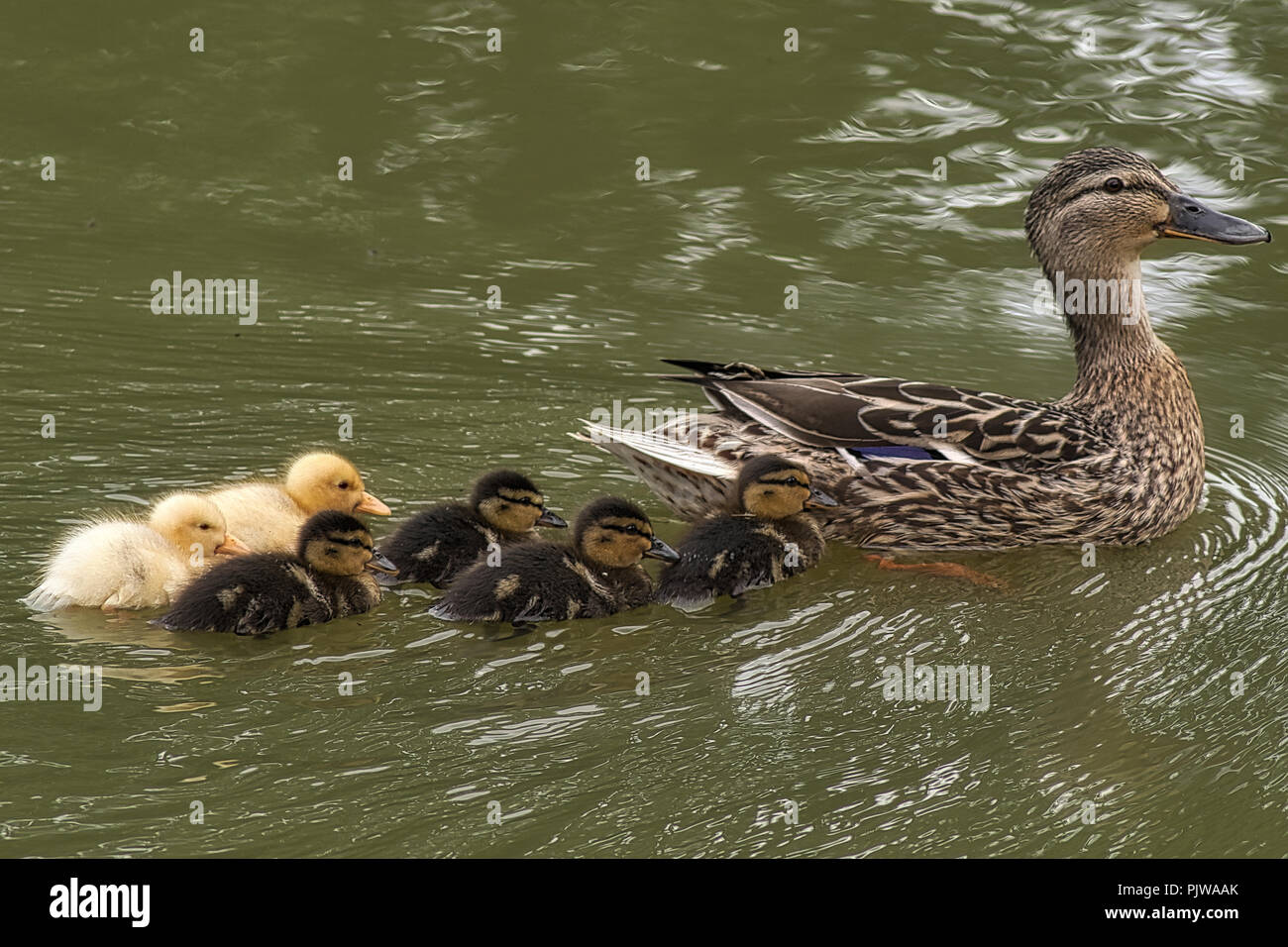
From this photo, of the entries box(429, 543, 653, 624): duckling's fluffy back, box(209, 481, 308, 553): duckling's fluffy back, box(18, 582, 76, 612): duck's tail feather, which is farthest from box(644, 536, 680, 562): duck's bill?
box(18, 582, 76, 612): duck's tail feather

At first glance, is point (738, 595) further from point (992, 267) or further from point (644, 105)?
point (644, 105)

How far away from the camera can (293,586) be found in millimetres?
5086

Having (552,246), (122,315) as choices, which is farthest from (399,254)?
(122,315)

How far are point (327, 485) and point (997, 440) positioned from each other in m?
2.16

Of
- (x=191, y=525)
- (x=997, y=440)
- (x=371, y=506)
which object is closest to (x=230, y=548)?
(x=191, y=525)

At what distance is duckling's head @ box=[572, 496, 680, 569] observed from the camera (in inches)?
211

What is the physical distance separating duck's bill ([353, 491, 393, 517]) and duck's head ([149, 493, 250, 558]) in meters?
0.50

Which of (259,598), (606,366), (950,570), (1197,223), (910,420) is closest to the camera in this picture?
(259,598)

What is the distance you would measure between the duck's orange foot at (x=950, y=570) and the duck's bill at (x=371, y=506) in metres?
1.57

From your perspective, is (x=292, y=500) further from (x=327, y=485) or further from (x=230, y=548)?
(x=230, y=548)

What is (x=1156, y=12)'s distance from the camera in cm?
964

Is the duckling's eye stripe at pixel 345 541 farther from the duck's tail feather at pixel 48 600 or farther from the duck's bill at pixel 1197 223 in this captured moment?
the duck's bill at pixel 1197 223

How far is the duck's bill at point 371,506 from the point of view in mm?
5812

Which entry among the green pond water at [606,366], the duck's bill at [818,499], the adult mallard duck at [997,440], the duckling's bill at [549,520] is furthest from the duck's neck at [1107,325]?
the duckling's bill at [549,520]
